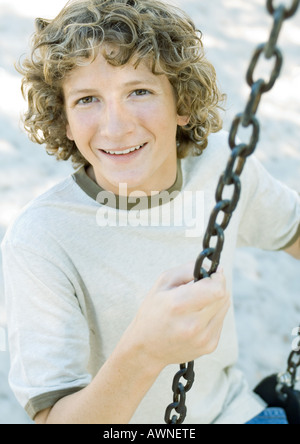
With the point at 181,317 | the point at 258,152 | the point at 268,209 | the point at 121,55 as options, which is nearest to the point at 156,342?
the point at 181,317

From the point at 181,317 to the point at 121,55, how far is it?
539 millimetres

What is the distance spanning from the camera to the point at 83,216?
1.29 m

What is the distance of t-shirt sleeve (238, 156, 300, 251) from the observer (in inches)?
60.8

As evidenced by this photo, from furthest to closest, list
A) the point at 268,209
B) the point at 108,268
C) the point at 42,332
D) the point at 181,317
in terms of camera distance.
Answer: the point at 268,209
the point at 108,268
the point at 42,332
the point at 181,317

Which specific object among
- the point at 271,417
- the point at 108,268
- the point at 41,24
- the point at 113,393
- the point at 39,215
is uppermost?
the point at 41,24

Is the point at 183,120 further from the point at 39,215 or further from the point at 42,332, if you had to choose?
the point at 42,332

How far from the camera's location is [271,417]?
1475mm

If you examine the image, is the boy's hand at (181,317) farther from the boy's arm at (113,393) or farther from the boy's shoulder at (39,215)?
the boy's shoulder at (39,215)

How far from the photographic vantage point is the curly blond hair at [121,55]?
1217mm

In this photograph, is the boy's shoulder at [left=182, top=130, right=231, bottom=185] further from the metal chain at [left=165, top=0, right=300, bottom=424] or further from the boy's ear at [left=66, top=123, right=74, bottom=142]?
the metal chain at [left=165, top=0, right=300, bottom=424]

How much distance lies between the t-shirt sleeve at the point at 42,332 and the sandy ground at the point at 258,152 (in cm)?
79

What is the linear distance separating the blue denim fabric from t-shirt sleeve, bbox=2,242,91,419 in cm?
48

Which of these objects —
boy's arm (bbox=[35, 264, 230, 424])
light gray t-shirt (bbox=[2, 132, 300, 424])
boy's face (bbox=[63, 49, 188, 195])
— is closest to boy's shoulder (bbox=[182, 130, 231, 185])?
light gray t-shirt (bbox=[2, 132, 300, 424])
